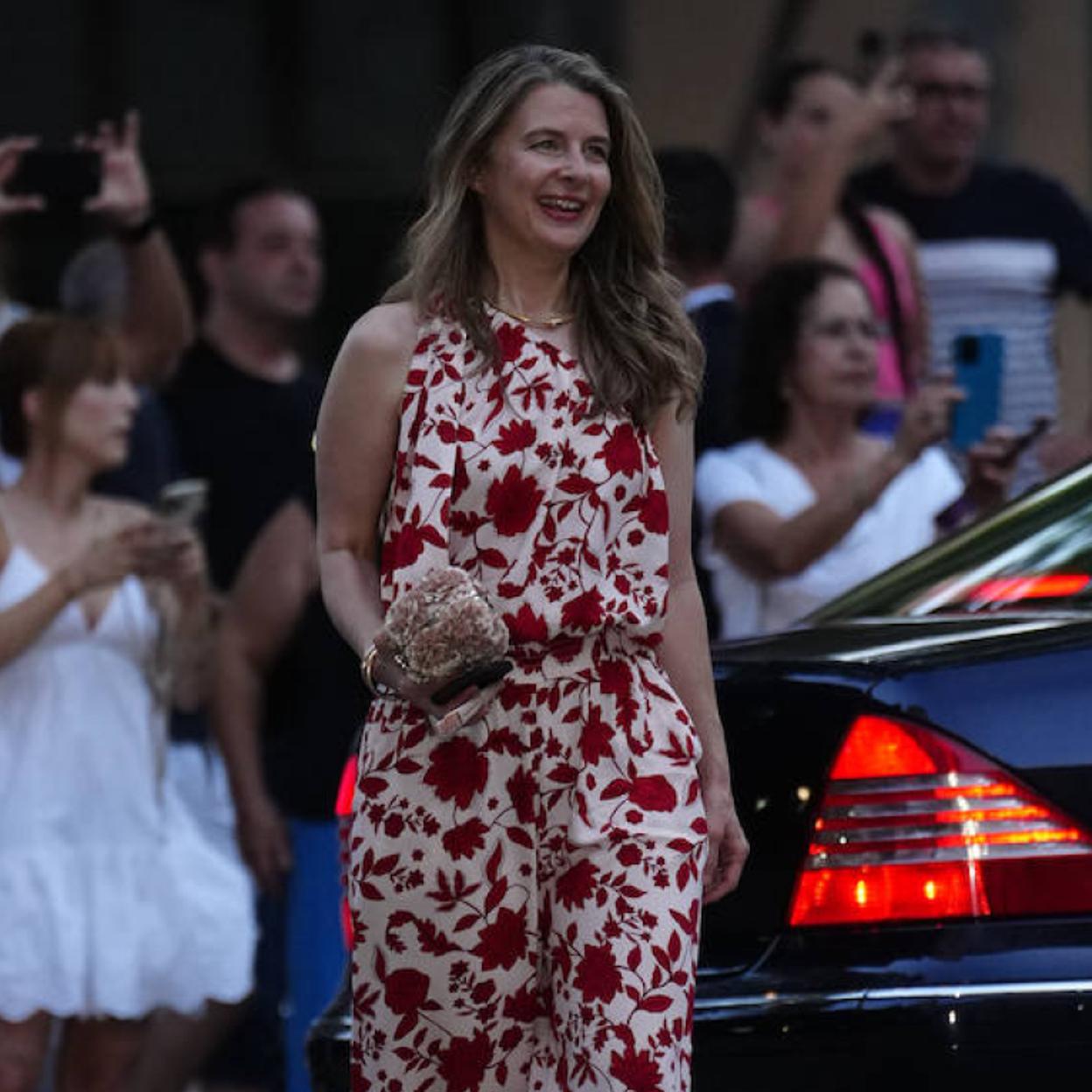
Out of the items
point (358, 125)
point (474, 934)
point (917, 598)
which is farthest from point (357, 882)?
point (358, 125)

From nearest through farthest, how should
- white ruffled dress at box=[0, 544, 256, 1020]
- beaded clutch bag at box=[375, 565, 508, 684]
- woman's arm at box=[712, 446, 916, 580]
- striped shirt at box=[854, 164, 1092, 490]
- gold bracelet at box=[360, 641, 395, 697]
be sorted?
beaded clutch bag at box=[375, 565, 508, 684] → gold bracelet at box=[360, 641, 395, 697] → white ruffled dress at box=[0, 544, 256, 1020] → woman's arm at box=[712, 446, 916, 580] → striped shirt at box=[854, 164, 1092, 490]

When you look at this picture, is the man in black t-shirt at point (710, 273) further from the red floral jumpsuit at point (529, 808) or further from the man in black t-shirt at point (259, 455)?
the red floral jumpsuit at point (529, 808)

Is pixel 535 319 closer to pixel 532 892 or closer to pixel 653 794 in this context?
pixel 653 794

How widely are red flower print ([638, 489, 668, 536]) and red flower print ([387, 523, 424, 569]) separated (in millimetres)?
294

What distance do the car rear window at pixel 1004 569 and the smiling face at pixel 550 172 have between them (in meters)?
1.00

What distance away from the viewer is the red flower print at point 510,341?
4543 millimetres

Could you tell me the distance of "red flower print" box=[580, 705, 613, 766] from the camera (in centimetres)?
442

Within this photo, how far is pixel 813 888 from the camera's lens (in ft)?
15.7

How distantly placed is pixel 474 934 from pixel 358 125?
27.4ft

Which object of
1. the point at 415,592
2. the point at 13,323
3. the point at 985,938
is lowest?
the point at 985,938

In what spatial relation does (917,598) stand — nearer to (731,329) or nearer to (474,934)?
(474,934)

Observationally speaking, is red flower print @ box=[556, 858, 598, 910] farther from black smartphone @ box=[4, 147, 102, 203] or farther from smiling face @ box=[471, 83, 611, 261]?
black smartphone @ box=[4, 147, 102, 203]

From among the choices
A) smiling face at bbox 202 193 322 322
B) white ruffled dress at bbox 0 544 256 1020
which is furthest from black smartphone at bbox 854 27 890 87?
white ruffled dress at bbox 0 544 256 1020

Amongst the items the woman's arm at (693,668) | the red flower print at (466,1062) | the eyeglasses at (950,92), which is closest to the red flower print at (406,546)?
the woman's arm at (693,668)
